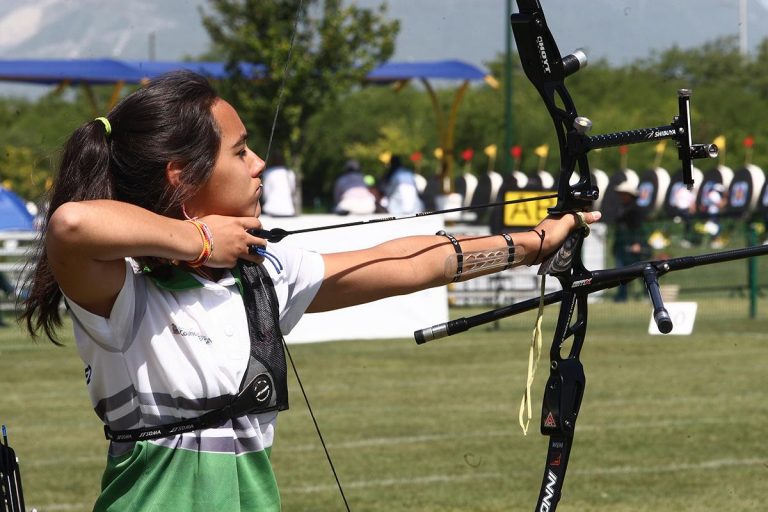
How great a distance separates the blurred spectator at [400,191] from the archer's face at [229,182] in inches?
684

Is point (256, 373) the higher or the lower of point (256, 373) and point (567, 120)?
the lower

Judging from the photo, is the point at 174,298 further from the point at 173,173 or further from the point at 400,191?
the point at 400,191

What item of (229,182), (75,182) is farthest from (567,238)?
(75,182)

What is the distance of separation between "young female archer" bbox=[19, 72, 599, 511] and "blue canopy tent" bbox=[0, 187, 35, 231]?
13787mm

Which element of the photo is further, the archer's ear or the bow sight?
the bow sight

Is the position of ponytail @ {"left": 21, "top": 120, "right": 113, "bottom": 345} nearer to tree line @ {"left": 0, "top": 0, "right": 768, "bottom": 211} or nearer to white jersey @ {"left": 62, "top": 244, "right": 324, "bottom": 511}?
white jersey @ {"left": 62, "top": 244, "right": 324, "bottom": 511}

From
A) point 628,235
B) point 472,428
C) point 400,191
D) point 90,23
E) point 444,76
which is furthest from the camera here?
point 444,76

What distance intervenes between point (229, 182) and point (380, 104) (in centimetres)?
5484

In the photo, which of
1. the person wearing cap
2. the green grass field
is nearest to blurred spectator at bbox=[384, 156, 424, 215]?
the person wearing cap

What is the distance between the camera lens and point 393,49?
2702 centimetres

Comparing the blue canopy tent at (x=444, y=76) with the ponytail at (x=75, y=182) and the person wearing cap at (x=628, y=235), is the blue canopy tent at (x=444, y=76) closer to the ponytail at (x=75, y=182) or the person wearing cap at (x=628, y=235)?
the person wearing cap at (x=628, y=235)

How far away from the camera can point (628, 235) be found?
1756 cm

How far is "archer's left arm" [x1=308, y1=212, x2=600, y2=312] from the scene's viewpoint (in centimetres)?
290

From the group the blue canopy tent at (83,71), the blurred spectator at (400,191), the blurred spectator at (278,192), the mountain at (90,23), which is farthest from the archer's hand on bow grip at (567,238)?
the blue canopy tent at (83,71)
